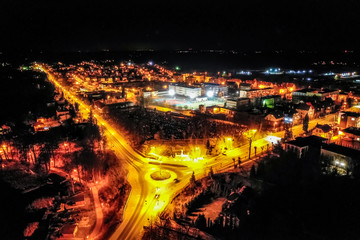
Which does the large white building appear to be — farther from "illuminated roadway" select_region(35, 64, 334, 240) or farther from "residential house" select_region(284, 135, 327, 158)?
"residential house" select_region(284, 135, 327, 158)

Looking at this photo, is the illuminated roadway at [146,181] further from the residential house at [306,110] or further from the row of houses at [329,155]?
the row of houses at [329,155]

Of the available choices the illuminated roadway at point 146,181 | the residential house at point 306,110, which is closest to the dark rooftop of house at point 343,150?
the illuminated roadway at point 146,181

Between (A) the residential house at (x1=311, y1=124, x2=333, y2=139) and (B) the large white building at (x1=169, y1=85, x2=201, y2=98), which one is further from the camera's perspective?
(B) the large white building at (x1=169, y1=85, x2=201, y2=98)

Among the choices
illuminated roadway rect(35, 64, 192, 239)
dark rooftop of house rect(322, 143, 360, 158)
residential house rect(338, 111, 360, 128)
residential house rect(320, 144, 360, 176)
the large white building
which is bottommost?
illuminated roadway rect(35, 64, 192, 239)

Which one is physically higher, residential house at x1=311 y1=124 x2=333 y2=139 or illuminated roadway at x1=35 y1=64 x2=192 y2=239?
residential house at x1=311 y1=124 x2=333 y2=139

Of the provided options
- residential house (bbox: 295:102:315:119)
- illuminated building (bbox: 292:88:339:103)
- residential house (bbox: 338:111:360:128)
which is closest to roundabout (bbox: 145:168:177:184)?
residential house (bbox: 338:111:360:128)

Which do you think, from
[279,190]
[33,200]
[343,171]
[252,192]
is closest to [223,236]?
[252,192]
